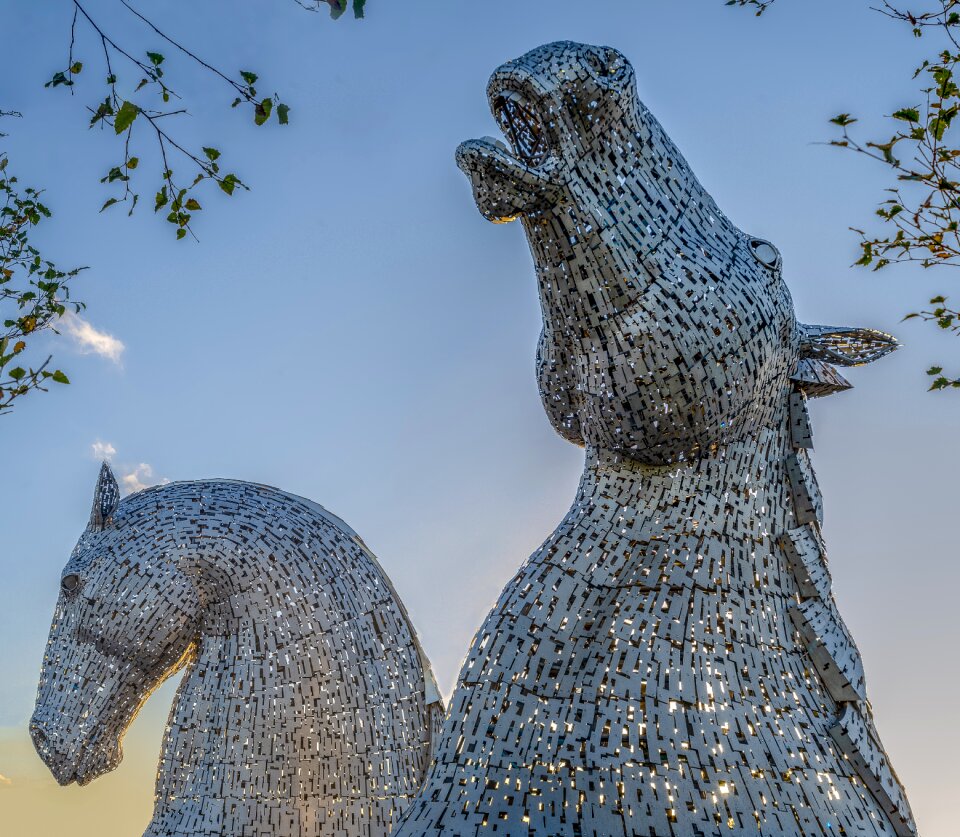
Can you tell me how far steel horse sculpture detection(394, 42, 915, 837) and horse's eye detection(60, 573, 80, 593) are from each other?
2.00 m

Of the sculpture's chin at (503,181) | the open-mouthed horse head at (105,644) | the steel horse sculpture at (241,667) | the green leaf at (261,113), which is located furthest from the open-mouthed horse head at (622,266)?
the open-mouthed horse head at (105,644)

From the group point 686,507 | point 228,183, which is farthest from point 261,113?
point 686,507

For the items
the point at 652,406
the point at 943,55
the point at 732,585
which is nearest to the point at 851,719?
the point at 732,585

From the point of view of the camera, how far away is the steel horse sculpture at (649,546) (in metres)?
2.07

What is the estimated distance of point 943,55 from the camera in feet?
9.05

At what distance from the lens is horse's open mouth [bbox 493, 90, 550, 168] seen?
92.3 inches

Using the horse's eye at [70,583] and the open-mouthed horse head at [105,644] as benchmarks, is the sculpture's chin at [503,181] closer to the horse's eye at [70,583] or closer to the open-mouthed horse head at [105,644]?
the open-mouthed horse head at [105,644]

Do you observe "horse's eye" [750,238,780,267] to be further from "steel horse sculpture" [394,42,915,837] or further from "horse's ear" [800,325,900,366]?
"horse's ear" [800,325,900,366]

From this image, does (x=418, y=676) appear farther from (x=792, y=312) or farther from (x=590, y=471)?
(x=792, y=312)

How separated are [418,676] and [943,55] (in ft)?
8.60

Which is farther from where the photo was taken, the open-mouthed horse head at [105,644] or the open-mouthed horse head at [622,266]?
the open-mouthed horse head at [105,644]

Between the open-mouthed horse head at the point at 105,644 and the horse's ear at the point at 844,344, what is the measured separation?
91.3 inches

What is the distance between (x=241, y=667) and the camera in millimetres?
3604

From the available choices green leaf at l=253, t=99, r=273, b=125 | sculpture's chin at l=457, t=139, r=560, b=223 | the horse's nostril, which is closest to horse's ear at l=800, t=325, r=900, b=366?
sculpture's chin at l=457, t=139, r=560, b=223
